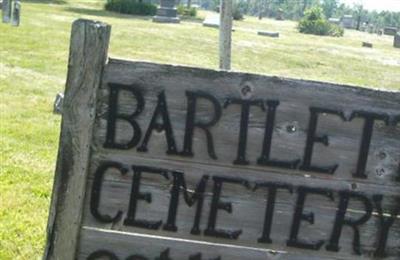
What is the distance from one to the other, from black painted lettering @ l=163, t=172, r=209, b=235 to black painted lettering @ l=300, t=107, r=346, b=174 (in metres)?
0.43

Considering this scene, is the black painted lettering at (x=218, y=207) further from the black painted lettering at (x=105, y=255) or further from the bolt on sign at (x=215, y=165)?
the black painted lettering at (x=105, y=255)

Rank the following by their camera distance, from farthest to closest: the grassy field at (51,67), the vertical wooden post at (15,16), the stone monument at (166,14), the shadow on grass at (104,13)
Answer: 1. the shadow on grass at (104,13)
2. the stone monument at (166,14)
3. the vertical wooden post at (15,16)
4. the grassy field at (51,67)

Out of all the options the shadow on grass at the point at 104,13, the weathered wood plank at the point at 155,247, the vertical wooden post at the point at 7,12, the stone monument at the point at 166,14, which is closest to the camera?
the weathered wood plank at the point at 155,247

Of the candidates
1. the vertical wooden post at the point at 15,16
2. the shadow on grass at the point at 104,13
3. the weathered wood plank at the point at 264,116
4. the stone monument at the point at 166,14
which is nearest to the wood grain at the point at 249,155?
the weathered wood plank at the point at 264,116

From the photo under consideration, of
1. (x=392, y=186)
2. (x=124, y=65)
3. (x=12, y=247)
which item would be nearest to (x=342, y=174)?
(x=392, y=186)

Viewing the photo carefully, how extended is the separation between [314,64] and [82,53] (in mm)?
19455

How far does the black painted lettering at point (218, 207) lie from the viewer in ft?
9.14

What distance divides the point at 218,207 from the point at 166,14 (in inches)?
1210

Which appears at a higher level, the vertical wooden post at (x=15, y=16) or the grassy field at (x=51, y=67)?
the vertical wooden post at (x=15, y=16)

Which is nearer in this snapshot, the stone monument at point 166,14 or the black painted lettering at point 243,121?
the black painted lettering at point 243,121

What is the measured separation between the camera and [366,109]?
9.07 ft

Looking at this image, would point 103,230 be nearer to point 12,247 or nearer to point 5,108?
point 12,247

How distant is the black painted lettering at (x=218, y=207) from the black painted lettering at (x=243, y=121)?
0.28ft

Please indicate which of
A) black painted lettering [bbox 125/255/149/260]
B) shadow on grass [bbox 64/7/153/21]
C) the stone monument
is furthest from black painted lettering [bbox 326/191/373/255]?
shadow on grass [bbox 64/7/153/21]
